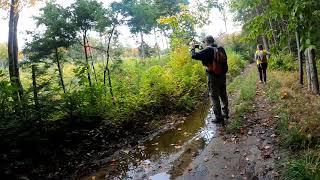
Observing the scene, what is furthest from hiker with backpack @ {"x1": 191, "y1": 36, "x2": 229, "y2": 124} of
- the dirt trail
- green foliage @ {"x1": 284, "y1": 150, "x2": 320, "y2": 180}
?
green foliage @ {"x1": 284, "y1": 150, "x2": 320, "y2": 180}

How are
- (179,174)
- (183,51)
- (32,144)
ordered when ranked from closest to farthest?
(179,174) < (32,144) < (183,51)

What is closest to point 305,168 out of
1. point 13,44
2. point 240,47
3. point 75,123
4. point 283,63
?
point 75,123

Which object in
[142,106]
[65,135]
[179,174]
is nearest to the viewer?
[179,174]

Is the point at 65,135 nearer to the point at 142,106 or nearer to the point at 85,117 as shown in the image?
the point at 85,117

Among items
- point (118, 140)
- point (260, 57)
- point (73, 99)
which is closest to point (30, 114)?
point (73, 99)

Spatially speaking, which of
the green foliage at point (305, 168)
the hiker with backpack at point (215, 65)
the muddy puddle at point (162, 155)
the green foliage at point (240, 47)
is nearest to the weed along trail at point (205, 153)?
the muddy puddle at point (162, 155)

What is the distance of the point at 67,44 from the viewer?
14.6m

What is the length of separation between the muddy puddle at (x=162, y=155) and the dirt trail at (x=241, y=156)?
31cm

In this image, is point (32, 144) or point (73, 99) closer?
point (32, 144)

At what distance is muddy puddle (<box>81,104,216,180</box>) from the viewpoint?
6102mm

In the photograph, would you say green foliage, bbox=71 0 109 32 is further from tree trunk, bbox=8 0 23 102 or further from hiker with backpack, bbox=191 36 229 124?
hiker with backpack, bbox=191 36 229 124

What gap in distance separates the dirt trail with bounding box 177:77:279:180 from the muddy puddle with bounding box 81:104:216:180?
1.01 feet

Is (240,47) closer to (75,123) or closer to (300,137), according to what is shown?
(75,123)

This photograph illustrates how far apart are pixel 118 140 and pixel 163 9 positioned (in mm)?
32031
